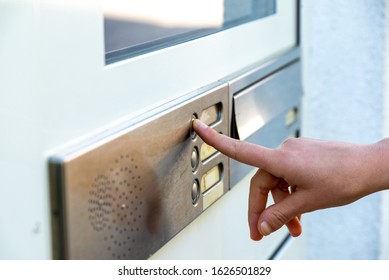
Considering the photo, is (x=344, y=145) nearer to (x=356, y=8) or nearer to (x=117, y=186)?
(x=117, y=186)

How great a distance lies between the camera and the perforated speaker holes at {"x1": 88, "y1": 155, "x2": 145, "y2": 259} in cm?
96

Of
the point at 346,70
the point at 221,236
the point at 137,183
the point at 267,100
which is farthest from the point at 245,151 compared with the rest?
the point at 346,70

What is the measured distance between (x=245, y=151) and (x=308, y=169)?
0.10 metres

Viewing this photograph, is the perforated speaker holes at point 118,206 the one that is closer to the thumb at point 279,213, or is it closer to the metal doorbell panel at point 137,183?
the metal doorbell panel at point 137,183

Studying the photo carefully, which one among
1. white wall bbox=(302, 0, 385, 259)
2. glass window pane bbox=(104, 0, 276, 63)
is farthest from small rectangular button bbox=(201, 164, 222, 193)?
white wall bbox=(302, 0, 385, 259)

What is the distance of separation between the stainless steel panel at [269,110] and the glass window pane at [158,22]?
5.7 inches

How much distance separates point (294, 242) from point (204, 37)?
0.83m

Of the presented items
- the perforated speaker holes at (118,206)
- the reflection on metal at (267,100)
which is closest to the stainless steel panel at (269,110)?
the reflection on metal at (267,100)

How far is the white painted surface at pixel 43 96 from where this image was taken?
0.83 metres

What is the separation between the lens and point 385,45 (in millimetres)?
2094

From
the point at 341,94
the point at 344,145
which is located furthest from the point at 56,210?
the point at 341,94

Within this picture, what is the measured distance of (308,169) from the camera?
1150 millimetres

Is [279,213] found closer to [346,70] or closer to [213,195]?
[213,195]
